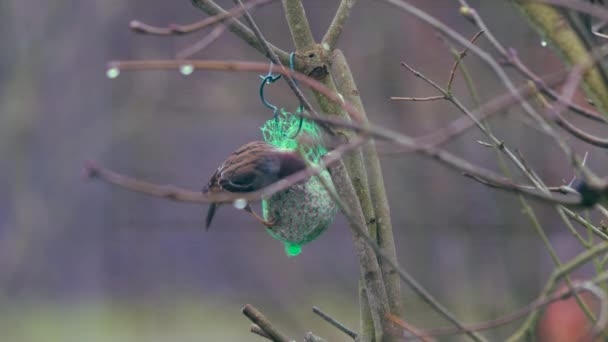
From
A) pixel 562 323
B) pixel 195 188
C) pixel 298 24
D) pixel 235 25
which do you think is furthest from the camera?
pixel 195 188

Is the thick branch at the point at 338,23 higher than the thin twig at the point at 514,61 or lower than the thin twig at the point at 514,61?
higher

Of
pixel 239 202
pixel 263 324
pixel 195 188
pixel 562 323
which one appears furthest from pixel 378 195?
pixel 195 188

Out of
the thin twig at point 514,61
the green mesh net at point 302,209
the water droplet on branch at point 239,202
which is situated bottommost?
the water droplet on branch at point 239,202

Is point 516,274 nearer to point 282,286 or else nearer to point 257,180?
point 282,286

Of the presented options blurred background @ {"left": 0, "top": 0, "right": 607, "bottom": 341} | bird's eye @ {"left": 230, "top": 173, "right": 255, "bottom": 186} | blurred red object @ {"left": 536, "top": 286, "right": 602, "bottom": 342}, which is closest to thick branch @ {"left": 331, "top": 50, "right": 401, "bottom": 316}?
bird's eye @ {"left": 230, "top": 173, "right": 255, "bottom": 186}

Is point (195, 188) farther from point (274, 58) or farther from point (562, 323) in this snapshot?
point (274, 58)

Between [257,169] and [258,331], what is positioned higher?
[257,169]

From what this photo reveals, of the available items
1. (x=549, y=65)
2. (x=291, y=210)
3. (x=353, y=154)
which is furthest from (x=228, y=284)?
(x=353, y=154)

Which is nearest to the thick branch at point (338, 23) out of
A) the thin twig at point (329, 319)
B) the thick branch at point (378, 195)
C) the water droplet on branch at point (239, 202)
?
the thick branch at point (378, 195)

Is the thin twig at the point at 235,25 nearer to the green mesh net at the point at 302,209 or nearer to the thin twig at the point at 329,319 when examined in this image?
the green mesh net at the point at 302,209
